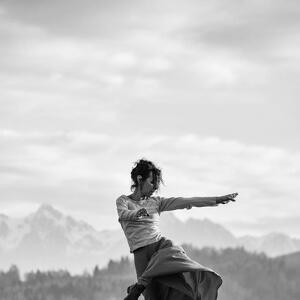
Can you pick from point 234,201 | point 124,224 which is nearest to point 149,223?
point 124,224

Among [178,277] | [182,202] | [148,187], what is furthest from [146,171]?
[178,277]

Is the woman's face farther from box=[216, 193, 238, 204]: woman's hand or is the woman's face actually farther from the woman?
box=[216, 193, 238, 204]: woman's hand

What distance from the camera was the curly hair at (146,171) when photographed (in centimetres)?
1094

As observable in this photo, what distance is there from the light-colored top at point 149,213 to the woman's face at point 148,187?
11 centimetres

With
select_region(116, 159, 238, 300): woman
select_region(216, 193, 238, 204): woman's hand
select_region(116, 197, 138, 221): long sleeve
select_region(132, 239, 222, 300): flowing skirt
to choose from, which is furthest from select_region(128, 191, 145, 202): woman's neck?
select_region(216, 193, 238, 204): woman's hand

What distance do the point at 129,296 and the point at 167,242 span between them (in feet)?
2.62

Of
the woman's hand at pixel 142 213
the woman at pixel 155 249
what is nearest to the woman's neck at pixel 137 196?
the woman at pixel 155 249

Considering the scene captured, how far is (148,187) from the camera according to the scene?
36.1ft

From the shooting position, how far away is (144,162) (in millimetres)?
11031

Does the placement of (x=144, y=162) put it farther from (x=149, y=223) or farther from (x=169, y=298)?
(x=169, y=298)

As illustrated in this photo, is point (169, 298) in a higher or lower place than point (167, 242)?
lower

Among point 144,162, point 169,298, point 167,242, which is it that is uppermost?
point 144,162

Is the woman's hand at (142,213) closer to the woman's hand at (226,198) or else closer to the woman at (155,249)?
the woman at (155,249)

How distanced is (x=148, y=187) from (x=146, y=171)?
202mm
